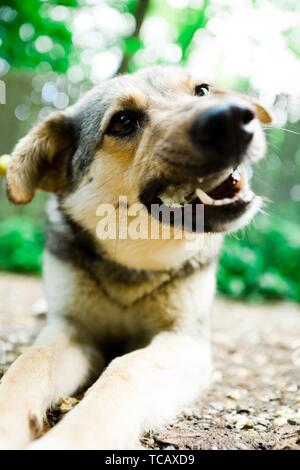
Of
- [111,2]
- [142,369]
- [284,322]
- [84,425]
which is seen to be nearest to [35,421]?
[84,425]

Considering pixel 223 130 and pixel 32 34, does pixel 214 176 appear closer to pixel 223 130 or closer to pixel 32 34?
pixel 223 130

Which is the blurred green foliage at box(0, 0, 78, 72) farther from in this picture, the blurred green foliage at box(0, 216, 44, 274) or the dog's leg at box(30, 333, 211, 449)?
the dog's leg at box(30, 333, 211, 449)

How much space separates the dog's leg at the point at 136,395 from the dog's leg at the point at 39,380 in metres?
0.20

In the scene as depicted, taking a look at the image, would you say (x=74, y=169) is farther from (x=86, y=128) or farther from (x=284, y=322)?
(x=284, y=322)

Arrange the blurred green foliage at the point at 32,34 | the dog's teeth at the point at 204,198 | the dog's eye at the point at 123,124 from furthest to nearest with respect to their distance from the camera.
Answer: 1. the blurred green foliage at the point at 32,34
2. the dog's eye at the point at 123,124
3. the dog's teeth at the point at 204,198

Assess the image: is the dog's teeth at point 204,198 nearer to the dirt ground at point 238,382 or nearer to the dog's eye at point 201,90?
the dog's eye at point 201,90

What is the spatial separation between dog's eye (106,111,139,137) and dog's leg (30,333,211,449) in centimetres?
137

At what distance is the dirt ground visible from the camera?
2329 mm

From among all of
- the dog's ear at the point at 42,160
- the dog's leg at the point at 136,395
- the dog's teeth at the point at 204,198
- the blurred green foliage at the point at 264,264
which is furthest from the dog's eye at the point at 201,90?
the blurred green foliage at the point at 264,264

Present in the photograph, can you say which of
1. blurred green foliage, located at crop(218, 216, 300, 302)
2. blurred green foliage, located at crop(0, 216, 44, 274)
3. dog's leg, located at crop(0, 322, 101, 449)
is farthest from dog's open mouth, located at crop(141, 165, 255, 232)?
blurred green foliage, located at crop(0, 216, 44, 274)

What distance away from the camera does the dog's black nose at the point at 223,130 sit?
7.19ft

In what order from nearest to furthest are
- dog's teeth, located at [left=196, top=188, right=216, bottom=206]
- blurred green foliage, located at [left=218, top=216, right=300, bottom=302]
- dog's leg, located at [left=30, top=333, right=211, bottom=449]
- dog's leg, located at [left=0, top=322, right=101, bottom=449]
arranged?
dog's leg, located at [left=30, top=333, right=211, bottom=449] < dog's leg, located at [left=0, top=322, right=101, bottom=449] < dog's teeth, located at [left=196, top=188, right=216, bottom=206] < blurred green foliage, located at [left=218, top=216, right=300, bottom=302]

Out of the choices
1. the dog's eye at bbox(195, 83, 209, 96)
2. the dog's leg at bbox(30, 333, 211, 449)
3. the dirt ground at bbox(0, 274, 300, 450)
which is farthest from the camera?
the dog's eye at bbox(195, 83, 209, 96)

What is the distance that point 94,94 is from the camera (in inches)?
141
